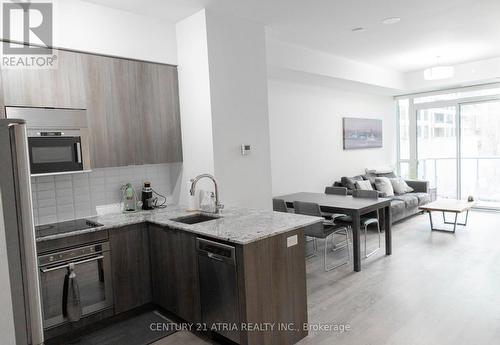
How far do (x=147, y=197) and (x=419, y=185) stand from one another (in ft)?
19.2

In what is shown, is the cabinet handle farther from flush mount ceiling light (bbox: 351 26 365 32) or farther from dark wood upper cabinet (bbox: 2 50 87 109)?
flush mount ceiling light (bbox: 351 26 365 32)

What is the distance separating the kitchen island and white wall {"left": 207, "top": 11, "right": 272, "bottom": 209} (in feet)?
1.59

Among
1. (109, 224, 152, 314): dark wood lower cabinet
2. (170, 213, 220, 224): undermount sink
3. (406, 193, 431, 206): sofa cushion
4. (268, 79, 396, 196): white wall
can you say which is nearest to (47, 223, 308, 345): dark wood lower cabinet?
(109, 224, 152, 314): dark wood lower cabinet

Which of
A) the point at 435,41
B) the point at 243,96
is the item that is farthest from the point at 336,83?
the point at 243,96

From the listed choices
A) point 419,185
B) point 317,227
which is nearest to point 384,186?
point 419,185

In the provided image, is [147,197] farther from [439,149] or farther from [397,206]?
[439,149]

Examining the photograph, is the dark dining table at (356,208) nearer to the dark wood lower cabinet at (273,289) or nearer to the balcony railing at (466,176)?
the dark wood lower cabinet at (273,289)

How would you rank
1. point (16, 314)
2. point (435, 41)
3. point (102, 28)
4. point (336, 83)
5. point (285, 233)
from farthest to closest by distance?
point (336, 83)
point (435, 41)
point (102, 28)
point (285, 233)
point (16, 314)

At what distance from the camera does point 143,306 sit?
314 cm

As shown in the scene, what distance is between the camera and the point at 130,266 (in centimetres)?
299

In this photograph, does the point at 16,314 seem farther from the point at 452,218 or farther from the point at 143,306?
the point at 452,218

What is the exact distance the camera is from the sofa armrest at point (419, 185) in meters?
6.99

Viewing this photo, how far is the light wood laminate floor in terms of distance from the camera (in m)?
2.62

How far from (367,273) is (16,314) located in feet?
11.7
